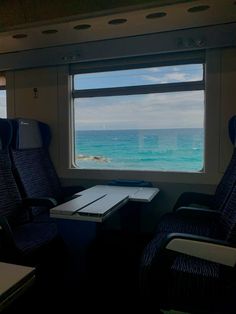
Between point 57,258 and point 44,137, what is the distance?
1505 mm

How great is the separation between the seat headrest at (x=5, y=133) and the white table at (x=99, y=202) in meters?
0.86

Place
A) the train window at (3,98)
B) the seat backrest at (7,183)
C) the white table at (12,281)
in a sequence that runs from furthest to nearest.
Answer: the train window at (3,98), the seat backrest at (7,183), the white table at (12,281)

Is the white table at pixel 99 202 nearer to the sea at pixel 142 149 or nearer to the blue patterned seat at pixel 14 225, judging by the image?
the blue patterned seat at pixel 14 225

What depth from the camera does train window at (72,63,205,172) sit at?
301 centimetres

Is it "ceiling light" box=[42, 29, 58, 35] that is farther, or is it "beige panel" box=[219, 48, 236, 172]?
"beige panel" box=[219, 48, 236, 172]

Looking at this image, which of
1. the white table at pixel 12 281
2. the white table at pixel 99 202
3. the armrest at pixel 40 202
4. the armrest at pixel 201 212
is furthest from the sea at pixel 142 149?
the white table at pixel 12 281

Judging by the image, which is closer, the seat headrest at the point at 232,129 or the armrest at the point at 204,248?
the armrest at the point at 204,248

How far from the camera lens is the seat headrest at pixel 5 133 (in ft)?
8.36

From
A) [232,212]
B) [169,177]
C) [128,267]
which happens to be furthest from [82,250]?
[169,177]

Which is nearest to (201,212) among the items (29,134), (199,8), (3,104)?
(199,8)

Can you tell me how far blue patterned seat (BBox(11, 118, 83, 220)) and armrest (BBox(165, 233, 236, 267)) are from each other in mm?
1453

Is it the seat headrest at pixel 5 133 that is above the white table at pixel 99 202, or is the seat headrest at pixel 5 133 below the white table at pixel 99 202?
above

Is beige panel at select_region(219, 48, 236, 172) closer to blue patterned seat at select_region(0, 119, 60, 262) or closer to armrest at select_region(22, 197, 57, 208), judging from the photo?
armrest at select_region(22, 197, 57, 208)

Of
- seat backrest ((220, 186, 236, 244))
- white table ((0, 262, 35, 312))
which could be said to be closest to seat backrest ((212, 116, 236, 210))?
seat backrest ((220, 186, 236, 244))
